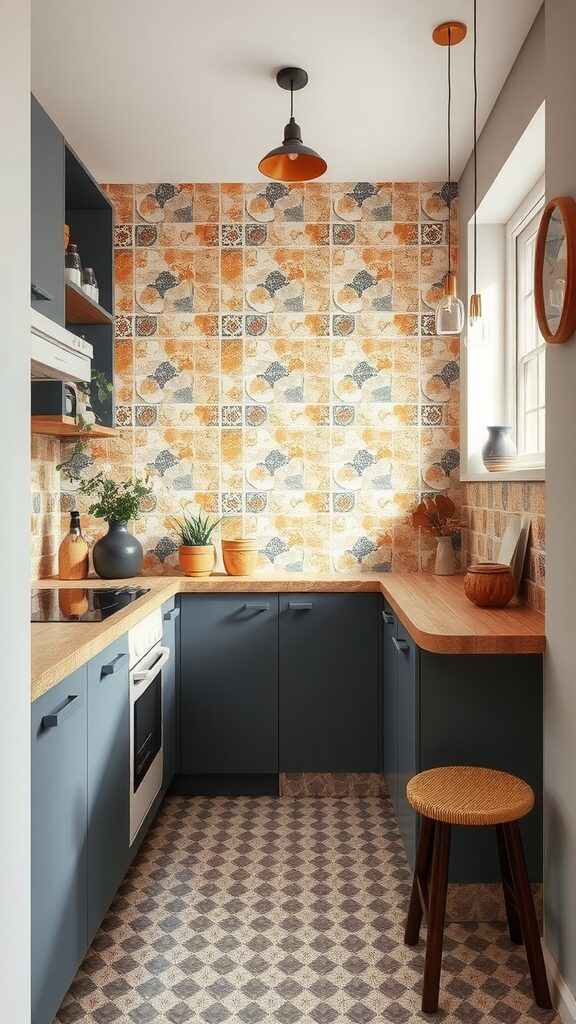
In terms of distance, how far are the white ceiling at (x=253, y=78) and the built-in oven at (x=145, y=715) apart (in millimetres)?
1875

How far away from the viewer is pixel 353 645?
10.7 feet

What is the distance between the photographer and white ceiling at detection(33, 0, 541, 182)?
2.36 m

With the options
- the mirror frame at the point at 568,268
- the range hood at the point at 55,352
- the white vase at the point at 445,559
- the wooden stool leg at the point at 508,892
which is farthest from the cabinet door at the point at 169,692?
the mirror frame at the point at 568,268

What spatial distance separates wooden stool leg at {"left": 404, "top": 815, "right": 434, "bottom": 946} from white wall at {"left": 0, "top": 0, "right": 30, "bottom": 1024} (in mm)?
1048

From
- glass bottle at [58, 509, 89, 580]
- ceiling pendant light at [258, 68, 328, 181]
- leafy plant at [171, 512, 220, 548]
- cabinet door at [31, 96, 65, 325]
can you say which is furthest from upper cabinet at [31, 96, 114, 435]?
ceiling pendant light at [258, 68, 328, 181]

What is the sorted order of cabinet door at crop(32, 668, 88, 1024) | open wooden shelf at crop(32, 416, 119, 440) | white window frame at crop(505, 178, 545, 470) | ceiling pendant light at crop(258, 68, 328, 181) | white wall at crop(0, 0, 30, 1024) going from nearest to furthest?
white wall at crop(0, 0, 30, 1024), cabinet door at crop(32, 668, 88, 1024), ceiling pendant light at crop(258, 68, 328, 181), open wooden shelf at crop(32, 416, 119, 440), white window frame at crop(505, 178, 545, 470)

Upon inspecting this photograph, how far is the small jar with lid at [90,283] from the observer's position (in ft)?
10.0

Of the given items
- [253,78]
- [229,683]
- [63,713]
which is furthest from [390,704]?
[253,78]

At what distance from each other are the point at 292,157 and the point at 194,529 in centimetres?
161

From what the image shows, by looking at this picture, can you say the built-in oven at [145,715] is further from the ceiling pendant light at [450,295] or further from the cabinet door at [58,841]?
the ceiling pendant light at [450,295]

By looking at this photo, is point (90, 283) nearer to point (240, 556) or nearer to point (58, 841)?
point (240, 556)

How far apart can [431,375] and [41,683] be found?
2567mm

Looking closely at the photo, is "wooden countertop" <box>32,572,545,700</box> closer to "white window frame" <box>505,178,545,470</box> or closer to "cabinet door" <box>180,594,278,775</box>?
"cabinet door" <box>180,594,278,775</box>

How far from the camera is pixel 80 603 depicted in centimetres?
261
